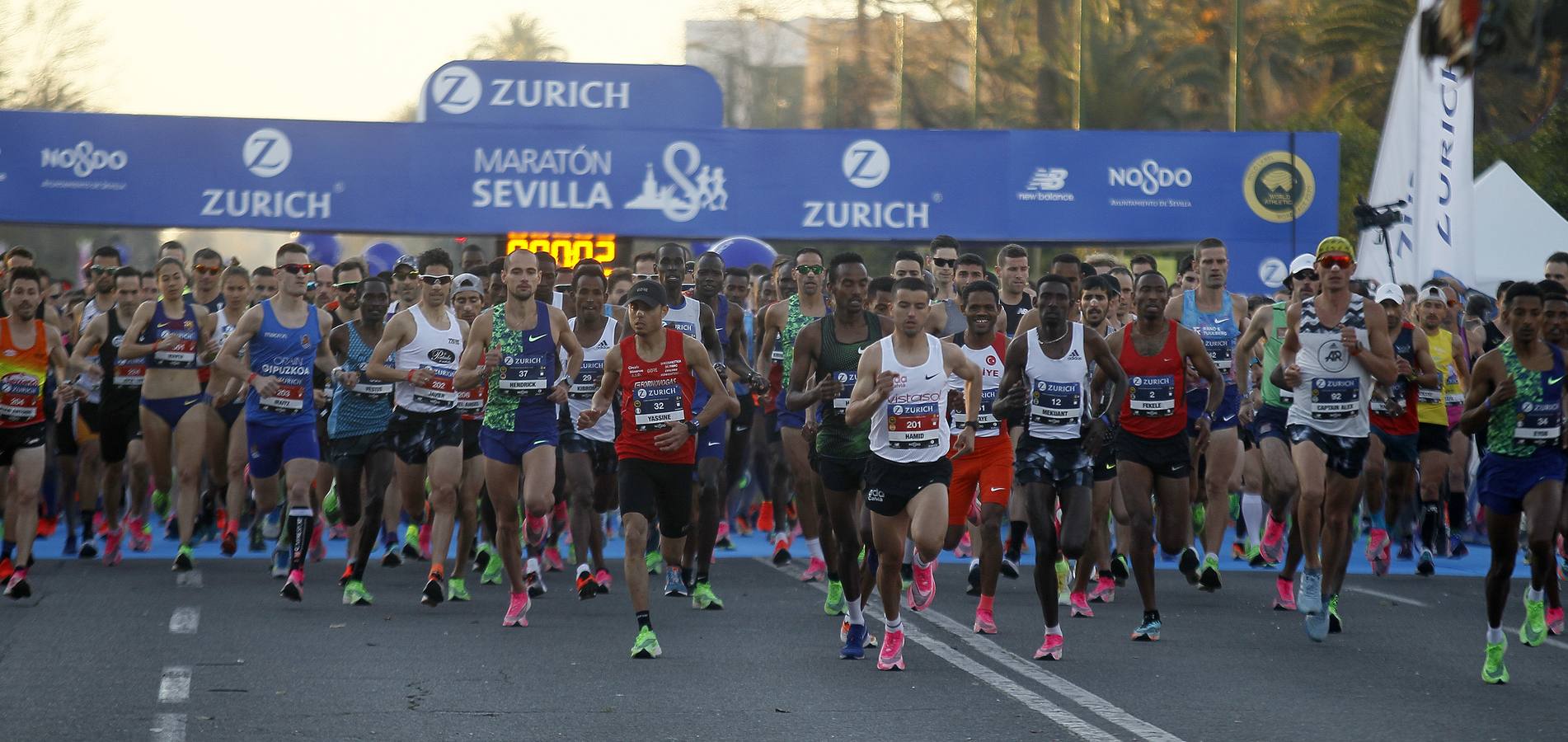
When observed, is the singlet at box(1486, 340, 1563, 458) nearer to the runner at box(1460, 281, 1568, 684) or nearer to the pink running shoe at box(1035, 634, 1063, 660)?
the runner at box(1460, 281, 1568, 684)

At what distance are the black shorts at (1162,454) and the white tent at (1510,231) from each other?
1278 cm

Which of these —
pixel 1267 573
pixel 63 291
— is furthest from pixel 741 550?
pixel 63 291

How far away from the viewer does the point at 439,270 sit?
12719 mm

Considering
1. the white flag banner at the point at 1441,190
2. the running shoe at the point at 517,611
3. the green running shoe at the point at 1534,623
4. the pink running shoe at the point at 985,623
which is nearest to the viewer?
the green running shoe at the point at 1534,623

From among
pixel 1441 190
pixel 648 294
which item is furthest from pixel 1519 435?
pixel 1441 190

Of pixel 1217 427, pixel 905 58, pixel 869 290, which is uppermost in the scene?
pixel 905 58

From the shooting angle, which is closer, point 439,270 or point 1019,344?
point 1019,344

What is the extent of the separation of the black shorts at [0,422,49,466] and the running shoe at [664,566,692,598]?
399 centimetres

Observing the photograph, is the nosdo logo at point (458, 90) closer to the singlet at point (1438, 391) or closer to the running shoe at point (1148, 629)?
the singlet at point (1438, 391)

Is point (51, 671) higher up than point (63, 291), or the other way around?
point (63, 291)

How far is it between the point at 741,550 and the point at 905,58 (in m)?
35.5

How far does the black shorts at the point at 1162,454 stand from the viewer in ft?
38.4

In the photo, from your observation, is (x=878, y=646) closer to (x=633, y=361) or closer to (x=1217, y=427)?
(x=633, y=361)

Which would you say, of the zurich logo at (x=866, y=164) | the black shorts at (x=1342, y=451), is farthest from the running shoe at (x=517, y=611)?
the zurich logo at (x=866, y=164)
